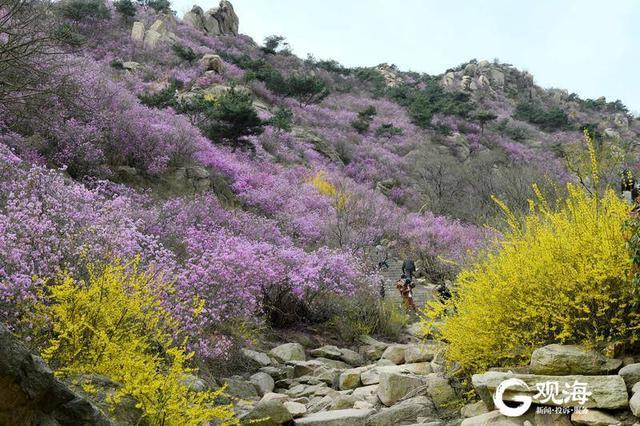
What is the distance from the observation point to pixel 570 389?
401 cm

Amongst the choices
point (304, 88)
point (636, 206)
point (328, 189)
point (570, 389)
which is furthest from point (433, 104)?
point (570, 389)

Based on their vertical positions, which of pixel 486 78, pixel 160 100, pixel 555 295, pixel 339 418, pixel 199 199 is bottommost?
pixel 339 418

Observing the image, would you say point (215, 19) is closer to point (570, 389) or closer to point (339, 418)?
point (339, 418)

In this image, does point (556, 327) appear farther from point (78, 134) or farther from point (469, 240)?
point (469, 240)

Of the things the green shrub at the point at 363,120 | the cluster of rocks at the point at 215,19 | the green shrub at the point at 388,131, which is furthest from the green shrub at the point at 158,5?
the green shrub at the point at 388,131

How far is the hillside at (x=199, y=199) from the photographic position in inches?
182

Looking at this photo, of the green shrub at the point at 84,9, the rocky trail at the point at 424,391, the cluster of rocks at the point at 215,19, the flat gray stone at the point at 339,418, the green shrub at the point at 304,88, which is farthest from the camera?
the cluster of rocks at the point at 215,19

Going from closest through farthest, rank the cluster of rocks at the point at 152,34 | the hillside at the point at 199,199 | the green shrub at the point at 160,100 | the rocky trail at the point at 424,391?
the rocky trail at the point at 424,391 → the hillside at the point at 199,199 → the green shrub at the point at 160,100 → the cluster of rocks at the point at 152,34

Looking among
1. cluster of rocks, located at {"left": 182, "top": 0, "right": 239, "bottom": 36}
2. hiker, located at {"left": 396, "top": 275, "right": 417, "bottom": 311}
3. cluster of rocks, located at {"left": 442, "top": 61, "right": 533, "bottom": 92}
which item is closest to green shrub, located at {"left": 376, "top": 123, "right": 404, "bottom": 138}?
cluster of rocks, located at {"left": 182, "top": 0, "right": 239, "bottom": 36}

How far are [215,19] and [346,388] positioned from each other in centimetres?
4229

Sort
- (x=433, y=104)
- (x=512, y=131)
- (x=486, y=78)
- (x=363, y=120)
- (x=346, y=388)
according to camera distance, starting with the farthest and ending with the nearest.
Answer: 1. (x=486, y=78)
2. (x=433, y=104)
3. (x=512, y=131)
4. (x=363, y=120)
5. (x=346, y=388)

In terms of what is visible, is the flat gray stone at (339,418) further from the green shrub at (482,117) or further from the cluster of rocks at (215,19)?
the cluster of rocks at (215,19)

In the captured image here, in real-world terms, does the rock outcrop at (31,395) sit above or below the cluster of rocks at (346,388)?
above

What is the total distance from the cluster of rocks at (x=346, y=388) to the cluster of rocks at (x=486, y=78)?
52640mm
